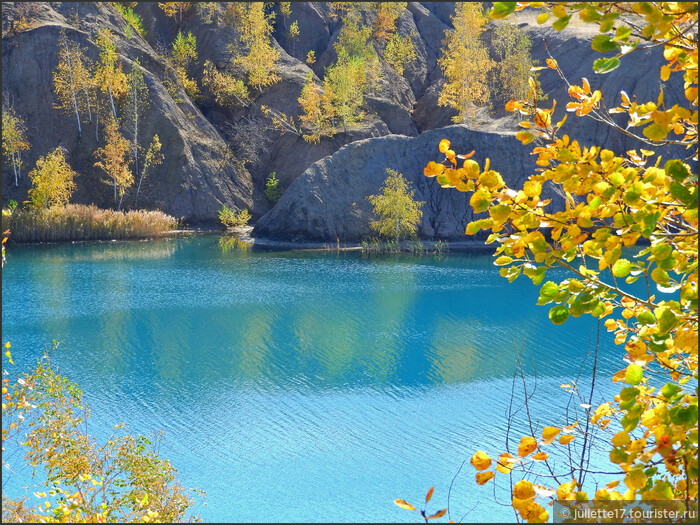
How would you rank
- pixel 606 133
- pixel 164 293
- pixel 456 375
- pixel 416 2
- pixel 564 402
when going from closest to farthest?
pixel 564 402, pixel 456 375, pixel 164 293, pixel 606 133, pixel 416 2

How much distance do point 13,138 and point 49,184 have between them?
3.34 meters

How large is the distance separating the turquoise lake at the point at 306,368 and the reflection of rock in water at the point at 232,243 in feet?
11.3

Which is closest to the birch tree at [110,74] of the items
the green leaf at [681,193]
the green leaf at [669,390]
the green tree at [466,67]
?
the green tree at [466,67]

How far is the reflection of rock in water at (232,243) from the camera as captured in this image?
20.4 metres

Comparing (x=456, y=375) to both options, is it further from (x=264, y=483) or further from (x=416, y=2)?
(x=416, y=2)

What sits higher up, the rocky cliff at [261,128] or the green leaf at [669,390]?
the rocky cliff at [261,128]

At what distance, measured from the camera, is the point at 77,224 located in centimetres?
2134

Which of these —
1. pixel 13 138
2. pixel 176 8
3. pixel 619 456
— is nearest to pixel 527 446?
pixel 619 456

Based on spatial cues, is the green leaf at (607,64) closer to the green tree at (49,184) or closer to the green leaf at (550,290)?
the green leaf at (550,290)

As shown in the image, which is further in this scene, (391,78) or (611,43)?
(391,78)

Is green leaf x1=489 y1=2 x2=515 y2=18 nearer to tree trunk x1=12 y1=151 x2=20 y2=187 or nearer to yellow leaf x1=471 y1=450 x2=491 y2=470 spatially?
yellow leaf x1=471 y1=450 x2=491 y2=470

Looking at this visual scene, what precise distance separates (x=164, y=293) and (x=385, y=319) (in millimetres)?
5026

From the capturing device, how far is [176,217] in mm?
25750

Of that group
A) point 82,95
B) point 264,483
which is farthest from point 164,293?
point 82,95
